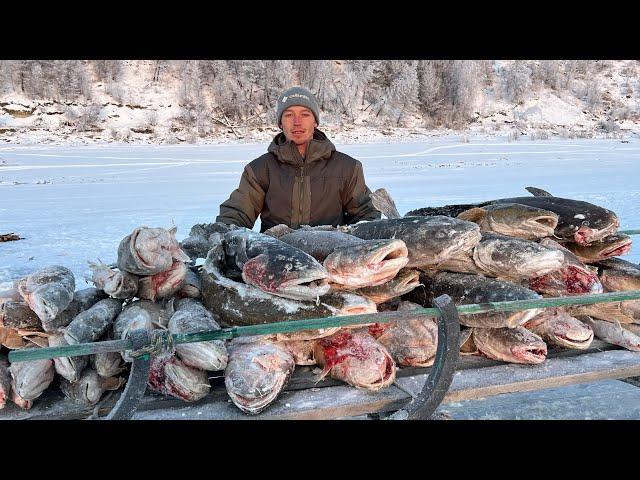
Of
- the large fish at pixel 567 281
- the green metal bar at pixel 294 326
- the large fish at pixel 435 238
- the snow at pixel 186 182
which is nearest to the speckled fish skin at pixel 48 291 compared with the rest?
the green metal bar at pixel 294 326

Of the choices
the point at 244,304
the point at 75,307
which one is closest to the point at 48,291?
the point at 75,307

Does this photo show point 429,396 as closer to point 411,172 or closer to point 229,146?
point 411,172

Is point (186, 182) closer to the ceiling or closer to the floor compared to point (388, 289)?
closer to the floor

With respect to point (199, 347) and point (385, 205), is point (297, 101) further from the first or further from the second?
point (199, 347)

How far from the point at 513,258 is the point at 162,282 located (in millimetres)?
1562

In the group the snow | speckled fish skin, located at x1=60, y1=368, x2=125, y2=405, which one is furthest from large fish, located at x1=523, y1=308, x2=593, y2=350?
the snow

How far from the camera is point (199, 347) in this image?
2008 millimetres

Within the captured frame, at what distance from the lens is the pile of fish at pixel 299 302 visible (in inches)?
80.8

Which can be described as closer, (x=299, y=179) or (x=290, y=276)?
(x=290, y=276)

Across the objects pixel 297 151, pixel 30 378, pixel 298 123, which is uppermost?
pixel 298 123

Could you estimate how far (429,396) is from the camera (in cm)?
207

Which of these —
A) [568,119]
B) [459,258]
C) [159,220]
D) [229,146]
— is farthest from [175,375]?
[568,119]

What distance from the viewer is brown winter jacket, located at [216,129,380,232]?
430 cm

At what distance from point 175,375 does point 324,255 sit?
791mm
